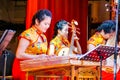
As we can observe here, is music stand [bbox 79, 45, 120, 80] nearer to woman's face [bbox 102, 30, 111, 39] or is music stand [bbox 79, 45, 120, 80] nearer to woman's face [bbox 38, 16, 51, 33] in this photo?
woman's face [bbox 38, 16, 51, 33]

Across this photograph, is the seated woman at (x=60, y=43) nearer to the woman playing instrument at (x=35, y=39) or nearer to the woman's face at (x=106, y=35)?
the woman's face at (x=106, y=35)

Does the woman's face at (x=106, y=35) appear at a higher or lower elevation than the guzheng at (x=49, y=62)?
higher

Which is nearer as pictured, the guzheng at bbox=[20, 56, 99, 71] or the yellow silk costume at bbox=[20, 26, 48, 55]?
the guzheng at bbox=[20, 56, 99, 71]

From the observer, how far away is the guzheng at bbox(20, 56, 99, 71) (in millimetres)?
3844

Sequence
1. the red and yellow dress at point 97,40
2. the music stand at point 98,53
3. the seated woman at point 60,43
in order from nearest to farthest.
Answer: the music stand at point 98,53
the seated woman at point 60,43
the red and yellow dress at point 97,40

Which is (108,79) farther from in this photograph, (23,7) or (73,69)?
(23,7)

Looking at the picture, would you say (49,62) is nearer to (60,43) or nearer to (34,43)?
(34,43)

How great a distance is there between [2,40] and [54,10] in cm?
312

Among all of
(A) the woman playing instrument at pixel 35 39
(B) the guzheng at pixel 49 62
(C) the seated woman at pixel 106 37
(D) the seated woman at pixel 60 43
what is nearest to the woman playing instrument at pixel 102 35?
(C) the seated woman at pixel 106 37

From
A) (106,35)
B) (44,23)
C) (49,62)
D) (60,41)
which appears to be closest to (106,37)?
(106,35)

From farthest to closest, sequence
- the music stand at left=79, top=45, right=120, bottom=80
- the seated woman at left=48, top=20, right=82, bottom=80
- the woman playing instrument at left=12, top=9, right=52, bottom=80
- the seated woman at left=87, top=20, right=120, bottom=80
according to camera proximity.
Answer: the seated woman at left=87, top=20, right=120, bottom=80 < the seated woman at left=48, top=20, right=82, bottom=80 < the woman playing instrument at left=12, top=9, right=52, bottom=80 < the music stand at left=79, top=45, right=120, bottom=80

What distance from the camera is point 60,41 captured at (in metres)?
5.17

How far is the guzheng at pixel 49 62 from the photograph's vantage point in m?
3.84

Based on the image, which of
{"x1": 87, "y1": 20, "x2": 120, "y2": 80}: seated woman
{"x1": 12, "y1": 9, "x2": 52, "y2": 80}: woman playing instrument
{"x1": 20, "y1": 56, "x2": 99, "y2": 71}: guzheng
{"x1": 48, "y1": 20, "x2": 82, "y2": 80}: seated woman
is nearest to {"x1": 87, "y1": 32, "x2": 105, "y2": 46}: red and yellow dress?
{"x1": 87, "y1": 20, "x2": 120, "y2": 80}: seated woman
